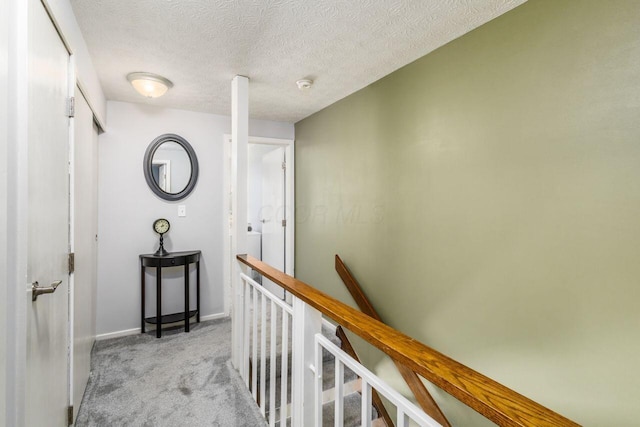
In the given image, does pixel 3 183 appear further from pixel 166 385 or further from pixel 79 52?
pixel 166 385

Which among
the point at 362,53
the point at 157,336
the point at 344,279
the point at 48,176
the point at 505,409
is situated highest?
the point at 362,53

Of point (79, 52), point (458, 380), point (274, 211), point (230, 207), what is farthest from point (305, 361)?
point (274, 211)

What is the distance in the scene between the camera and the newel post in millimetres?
1311

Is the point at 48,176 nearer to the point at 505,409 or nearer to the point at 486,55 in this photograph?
the point at 505,409

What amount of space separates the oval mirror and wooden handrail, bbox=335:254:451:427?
1.70 metres

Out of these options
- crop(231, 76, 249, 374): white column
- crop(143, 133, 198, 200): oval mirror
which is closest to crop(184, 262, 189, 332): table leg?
crop(143, 133, 198, 200): oval mirror

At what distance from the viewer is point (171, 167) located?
124 inches

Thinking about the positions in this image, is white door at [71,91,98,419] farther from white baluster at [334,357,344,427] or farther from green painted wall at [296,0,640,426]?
green painted wall at [296,0,640,426]

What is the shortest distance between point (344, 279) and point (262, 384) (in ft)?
4.02

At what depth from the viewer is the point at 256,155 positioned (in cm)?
493

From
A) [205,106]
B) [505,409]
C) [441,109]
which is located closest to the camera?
[505,409]

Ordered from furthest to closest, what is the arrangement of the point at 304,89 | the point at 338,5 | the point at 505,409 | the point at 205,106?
the point at 205,106, the point at 304,89, the point at 338,5, the point at 505,409

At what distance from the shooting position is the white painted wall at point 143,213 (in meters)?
2.89

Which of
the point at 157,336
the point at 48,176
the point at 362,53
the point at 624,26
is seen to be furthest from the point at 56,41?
the point at 157,336
